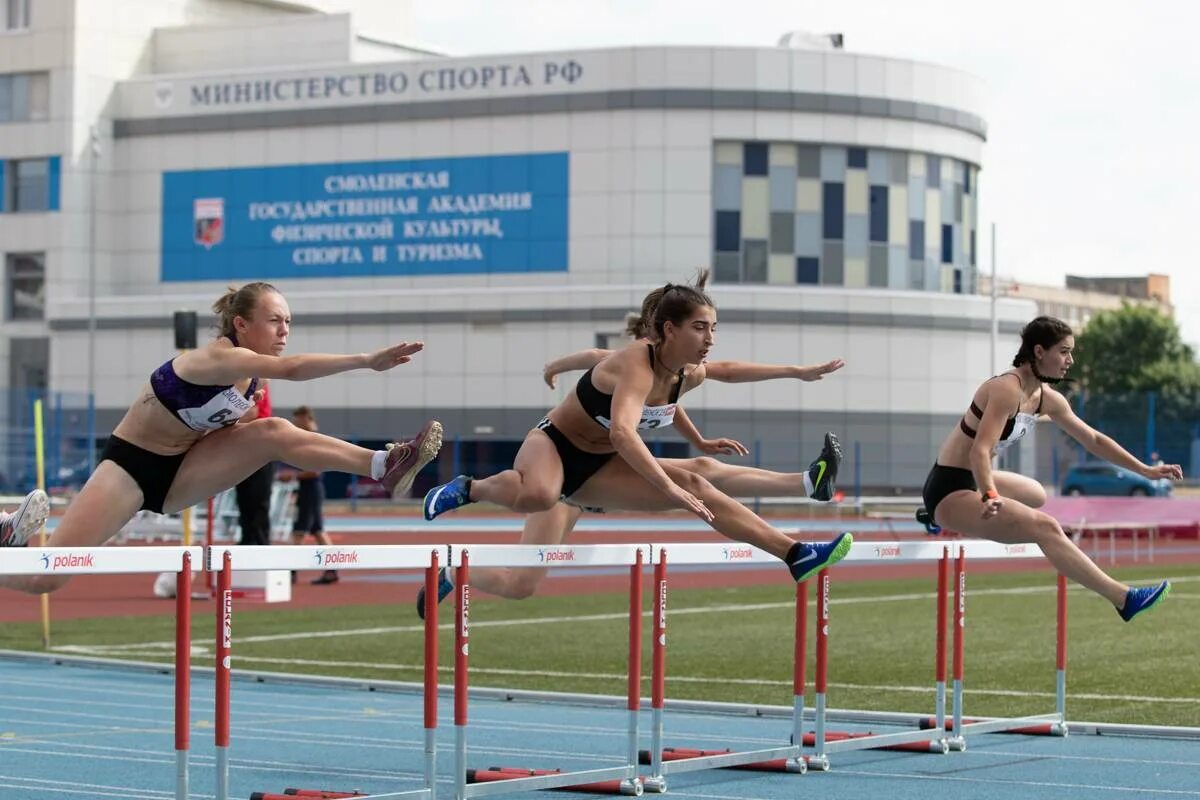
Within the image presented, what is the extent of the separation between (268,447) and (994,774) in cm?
451

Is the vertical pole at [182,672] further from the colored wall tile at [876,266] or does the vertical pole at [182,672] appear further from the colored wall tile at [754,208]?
the colored wall tile at [876,266]

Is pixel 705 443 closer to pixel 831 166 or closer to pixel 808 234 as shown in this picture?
pixel 808 234

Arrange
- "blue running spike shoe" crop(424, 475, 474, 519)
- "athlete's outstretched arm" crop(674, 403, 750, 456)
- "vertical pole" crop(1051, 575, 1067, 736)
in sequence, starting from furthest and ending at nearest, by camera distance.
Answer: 1. "vertical pole" crop(1051, 575, 1067, 736)
2. "athlete's outstretched arm" crop(674, 403, 750, 456)
3. "blue running spike shoe" crop(424, 475, 474, 519)

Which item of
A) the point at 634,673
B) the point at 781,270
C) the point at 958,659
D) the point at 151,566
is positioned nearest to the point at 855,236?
the point at 781,270

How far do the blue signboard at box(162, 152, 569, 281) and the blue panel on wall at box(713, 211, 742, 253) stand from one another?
4.13m

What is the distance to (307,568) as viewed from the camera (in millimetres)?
8133

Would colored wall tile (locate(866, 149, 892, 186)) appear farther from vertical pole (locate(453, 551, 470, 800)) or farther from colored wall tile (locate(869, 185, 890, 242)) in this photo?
A: vertical pole (locate(453, 551, 470, 800))

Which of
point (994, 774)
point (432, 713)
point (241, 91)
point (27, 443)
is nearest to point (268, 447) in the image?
point (432, 713)

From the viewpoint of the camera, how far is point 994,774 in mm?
10531

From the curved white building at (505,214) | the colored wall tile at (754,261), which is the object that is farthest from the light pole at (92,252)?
the colored wall tile at (754,261)

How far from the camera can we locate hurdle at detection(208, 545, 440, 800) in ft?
25.3

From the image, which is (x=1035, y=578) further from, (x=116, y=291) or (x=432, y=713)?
(x=116, y=291)

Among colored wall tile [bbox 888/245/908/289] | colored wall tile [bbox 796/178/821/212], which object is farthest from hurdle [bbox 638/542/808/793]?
colored wall tile [bbox 888/245/908/289]

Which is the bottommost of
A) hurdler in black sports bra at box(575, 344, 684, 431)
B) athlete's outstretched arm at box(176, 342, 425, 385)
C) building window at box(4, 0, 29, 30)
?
hurdler in black sports bra at box(575, 344, 684, 431)
